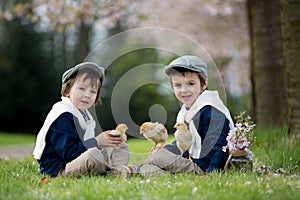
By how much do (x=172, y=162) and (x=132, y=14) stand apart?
11411 mm

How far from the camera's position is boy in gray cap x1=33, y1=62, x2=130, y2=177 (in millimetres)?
4367

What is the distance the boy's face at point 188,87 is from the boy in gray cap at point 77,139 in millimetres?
705

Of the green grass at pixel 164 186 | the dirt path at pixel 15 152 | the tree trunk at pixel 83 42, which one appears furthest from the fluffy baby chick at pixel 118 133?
the tree trunk at pixel 83 42

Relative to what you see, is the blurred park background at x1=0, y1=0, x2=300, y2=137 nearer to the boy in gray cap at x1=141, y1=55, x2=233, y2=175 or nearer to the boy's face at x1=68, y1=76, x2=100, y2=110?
the boy in gray cap at x1=141, y1=55, x2=233, y2=175

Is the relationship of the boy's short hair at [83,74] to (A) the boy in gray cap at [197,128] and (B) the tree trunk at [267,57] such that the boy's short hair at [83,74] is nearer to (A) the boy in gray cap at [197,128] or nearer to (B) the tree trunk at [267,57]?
(A) the boy in gray cap at [197,128]

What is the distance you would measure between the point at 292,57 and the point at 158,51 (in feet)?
40.6

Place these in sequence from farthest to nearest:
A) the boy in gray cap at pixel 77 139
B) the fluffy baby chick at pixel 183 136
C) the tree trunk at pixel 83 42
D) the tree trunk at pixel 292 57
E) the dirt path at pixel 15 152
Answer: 1. the tree trunk at pixel 83 42
2. the dirt path at pixel 15 152
3. the tree trunk at pixel 292 57
4. the fluffy baby chick at pixel 183 136
5. the boy in gray cap at pixel 77 139

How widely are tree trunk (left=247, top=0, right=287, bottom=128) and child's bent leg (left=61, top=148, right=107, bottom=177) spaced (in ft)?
16.1

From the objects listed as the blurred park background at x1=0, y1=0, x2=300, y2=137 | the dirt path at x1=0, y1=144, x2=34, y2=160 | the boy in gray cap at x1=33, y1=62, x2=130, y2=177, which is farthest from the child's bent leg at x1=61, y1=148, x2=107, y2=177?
the dirt path at x1=0, y1=144, x2=34, y2=160

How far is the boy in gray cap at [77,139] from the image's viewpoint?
4.37 m

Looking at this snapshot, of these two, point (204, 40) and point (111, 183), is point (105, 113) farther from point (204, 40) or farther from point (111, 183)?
point (111, 183)

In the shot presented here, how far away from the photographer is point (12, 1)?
880 inches

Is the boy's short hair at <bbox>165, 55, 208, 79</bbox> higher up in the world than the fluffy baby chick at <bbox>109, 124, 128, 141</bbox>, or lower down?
higher up

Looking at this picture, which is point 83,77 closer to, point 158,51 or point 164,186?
point 164,186
